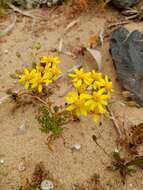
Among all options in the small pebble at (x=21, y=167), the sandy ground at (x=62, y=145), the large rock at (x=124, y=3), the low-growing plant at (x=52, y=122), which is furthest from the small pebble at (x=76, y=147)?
the large rock at (x=124, y=3)

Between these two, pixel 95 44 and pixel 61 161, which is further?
pixel 95 44

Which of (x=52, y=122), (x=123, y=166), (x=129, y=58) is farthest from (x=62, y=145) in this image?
(x=129, y=58)

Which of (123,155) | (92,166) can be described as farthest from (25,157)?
(123,155)

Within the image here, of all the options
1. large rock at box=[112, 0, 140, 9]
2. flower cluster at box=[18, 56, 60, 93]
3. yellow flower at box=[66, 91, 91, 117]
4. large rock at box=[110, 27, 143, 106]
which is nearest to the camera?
yellow flower at box=[66, 91, 91, 117]

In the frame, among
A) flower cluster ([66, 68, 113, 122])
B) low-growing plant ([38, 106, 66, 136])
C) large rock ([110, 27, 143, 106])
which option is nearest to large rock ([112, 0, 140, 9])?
large rock ([110, 27, 143, 106])

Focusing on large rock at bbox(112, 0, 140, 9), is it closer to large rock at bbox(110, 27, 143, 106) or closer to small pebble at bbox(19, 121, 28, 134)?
large rock at bbox(110, 27, 143, 106)

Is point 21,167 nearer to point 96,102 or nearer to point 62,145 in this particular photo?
point 62,145

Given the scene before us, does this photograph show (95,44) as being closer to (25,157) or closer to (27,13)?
(27,13)

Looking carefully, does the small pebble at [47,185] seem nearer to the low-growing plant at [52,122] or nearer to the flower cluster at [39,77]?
the low-growing plant at [52,122]
